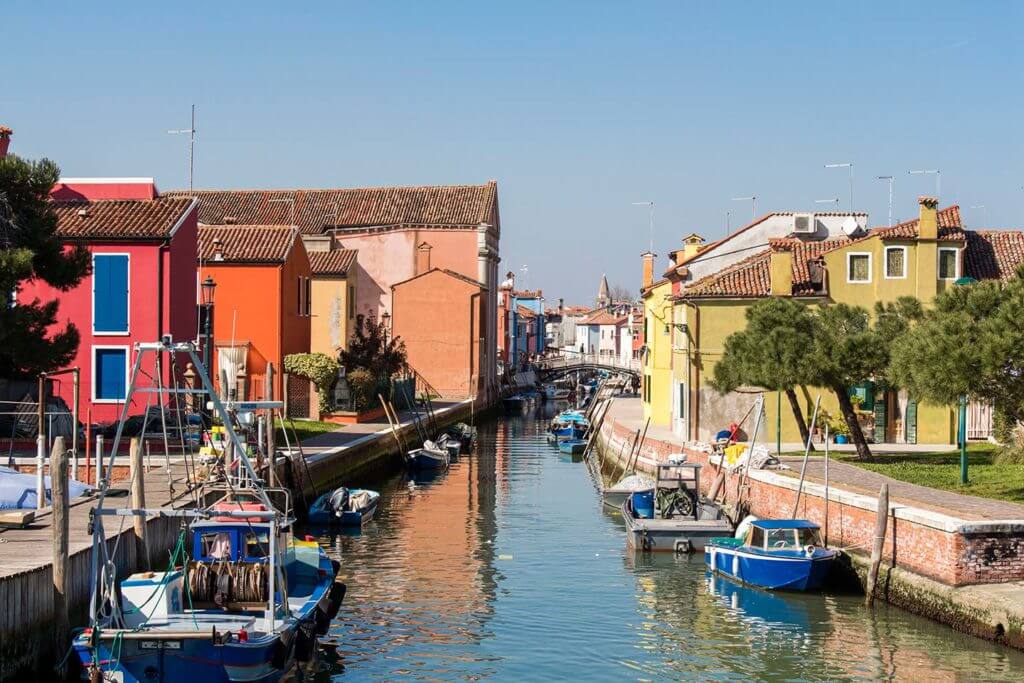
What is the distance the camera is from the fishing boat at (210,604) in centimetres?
1512

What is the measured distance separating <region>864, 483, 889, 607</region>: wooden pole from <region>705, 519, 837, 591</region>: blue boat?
41.3 inches

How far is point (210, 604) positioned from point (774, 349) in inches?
769

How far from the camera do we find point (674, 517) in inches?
1158

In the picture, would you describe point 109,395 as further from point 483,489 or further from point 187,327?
point 483,489

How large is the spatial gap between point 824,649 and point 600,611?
14.0ft

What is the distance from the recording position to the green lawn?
2545 centimetres

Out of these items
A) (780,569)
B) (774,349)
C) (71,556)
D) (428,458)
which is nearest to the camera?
(71,556)

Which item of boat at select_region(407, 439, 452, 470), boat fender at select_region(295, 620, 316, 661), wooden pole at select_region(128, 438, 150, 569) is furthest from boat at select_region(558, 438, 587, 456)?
boat fender at select_region(295, 620, 316, 661)

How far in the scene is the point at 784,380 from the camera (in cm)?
3291

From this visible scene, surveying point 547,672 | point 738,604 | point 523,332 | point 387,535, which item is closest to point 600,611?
point 738,604

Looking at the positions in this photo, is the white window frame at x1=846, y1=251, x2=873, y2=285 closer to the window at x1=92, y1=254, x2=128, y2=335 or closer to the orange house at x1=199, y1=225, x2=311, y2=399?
the orange house at x1=199, y1=225, x2=311, y2=399

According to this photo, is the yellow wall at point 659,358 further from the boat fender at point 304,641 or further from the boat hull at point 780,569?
the boat fender at point 304,641

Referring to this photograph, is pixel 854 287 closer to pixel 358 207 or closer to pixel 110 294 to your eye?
pixel 110 294

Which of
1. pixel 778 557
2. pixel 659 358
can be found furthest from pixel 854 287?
pixel 778 557
